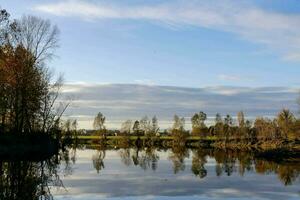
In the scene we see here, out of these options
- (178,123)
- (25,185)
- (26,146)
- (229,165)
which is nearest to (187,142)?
(178,123)

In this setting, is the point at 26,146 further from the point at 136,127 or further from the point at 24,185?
the point at 136,127

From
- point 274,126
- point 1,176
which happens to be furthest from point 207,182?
point 274,126

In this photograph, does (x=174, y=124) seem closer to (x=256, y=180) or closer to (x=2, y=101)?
(x=2, y=101)

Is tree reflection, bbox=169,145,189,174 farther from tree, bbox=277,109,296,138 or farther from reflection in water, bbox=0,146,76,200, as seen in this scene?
tree, bbox=277,109,296,138

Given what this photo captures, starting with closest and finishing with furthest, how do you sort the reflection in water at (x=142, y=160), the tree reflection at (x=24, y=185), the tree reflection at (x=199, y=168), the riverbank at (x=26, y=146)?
the tree reflection at (x=24, y=185) < the tree reflection at (x=199, y=168) < the reflection in water at (x=142, y=160) < the riverbank at (x=26, y=146)

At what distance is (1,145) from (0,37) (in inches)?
391

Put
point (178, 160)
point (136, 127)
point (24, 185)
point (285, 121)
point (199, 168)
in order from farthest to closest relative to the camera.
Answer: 1. point (136, 127)
2. point (285, 121)
3. point (178, 160)
4. point (199, 168)
5. point (24, 185)

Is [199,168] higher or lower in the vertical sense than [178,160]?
lower

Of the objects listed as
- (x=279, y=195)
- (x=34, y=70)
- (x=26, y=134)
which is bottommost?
(x=279, y=195)

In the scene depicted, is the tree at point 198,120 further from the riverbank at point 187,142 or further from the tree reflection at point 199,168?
the tree reflection at point 199,168

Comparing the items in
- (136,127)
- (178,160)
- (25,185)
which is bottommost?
(178,160)

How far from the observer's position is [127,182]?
2848 cm

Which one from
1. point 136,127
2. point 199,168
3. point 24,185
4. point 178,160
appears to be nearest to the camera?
point 24,185

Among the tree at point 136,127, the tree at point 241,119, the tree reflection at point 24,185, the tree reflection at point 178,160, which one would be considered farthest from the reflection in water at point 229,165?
the tree at point 136,127
